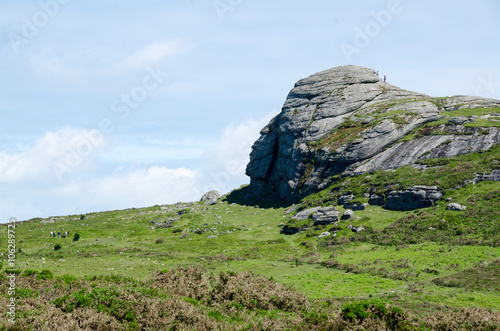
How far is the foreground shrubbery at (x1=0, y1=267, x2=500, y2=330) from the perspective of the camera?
53.7 feet

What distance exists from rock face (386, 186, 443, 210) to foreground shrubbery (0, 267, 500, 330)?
139ft

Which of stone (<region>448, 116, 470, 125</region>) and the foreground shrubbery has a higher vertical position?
stone (<region>448, 116, 470, 125</region>)

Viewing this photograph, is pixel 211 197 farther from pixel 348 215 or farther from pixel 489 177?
pixel 489 177

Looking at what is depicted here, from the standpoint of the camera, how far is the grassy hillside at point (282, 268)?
57.2ft

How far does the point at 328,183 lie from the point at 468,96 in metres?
54.6

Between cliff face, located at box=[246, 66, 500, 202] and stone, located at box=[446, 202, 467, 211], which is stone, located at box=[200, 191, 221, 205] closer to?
cliff face, located at box=[246, 66, 500, 202]

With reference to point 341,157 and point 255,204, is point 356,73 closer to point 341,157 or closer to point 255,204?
point 341,157

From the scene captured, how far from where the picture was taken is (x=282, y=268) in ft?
134

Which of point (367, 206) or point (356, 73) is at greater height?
point (356, 73)

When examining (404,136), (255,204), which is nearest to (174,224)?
(255,204)

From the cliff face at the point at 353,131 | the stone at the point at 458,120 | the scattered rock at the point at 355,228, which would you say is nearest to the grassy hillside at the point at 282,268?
the scattered rock at the point at 355,228

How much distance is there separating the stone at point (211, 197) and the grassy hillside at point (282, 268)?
18731mm

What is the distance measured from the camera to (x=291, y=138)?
4097 inches

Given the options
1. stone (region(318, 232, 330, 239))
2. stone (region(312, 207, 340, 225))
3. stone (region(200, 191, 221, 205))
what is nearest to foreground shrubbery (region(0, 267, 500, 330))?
stone (region(318, 232, 330, 239))
